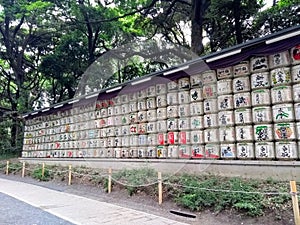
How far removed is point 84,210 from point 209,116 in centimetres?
381

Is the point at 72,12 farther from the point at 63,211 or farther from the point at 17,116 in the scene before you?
the point at 63,211

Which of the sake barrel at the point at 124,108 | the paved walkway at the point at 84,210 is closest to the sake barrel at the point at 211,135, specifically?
the paved walkway at the point at 84,210

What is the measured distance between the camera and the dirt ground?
4414mm

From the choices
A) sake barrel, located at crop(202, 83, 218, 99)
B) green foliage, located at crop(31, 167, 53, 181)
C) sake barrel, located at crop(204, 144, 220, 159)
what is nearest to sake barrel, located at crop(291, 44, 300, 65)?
sake barrel, located at crop(202, 83, 218, 99)

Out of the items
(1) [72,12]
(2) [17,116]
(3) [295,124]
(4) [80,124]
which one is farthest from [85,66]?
(3) [295,124]

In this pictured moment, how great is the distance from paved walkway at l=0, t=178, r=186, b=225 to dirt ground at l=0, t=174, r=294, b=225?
0.96 feet

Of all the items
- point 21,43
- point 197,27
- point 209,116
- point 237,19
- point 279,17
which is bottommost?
point 209,116

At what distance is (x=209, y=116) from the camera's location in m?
6.94

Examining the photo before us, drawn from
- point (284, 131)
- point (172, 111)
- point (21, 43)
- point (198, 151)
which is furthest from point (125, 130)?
point (21, 43)

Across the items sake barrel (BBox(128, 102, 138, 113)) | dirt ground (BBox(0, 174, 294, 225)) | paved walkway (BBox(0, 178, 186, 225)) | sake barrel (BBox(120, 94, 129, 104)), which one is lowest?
paved walkway (BBox(0, 178, 186, 225))

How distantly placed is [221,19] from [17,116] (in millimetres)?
14706

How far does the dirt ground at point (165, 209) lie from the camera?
4414 mm

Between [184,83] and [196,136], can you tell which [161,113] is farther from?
[196,136]

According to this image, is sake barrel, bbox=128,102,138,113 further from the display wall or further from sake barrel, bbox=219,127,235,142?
sake barrel, bbox=219,127,235,142
